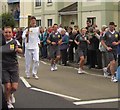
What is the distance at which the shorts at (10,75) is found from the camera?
798cm

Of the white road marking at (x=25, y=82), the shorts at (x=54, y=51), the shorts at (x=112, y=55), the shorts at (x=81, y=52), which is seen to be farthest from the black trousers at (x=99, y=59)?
the white road marking at (x=25, y=82)

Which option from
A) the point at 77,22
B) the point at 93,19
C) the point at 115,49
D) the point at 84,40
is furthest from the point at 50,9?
the point at 115,49

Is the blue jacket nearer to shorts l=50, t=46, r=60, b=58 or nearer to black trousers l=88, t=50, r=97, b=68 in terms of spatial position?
shorts l=50, t=46, r=60, b=58

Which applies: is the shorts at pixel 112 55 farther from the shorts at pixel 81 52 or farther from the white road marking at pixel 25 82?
the white road marking at pixel 25 82

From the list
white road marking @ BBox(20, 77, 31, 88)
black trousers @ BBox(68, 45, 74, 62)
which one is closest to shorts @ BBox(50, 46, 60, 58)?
black trousers @ BBox(68, 45, 74, 62)

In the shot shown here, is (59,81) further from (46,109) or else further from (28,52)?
(46,109)

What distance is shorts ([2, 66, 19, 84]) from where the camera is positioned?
798 cm

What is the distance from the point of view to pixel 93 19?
30500 millimetres

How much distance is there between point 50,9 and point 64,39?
69.9 ft

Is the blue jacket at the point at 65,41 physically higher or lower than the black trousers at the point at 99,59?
higher

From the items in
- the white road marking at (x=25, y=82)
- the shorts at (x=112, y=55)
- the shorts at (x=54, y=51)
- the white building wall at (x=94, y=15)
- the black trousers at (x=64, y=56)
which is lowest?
the white road marking at (x=25, y=82)

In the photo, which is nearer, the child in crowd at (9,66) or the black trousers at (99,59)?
the child in crowd at (9,66)

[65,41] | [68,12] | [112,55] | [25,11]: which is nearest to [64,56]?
[65,41]

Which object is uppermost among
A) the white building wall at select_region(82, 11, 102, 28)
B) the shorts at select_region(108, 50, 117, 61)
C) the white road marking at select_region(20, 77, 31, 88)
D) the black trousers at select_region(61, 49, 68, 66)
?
the white building wall at select_region(82, 11, 102, 28)
